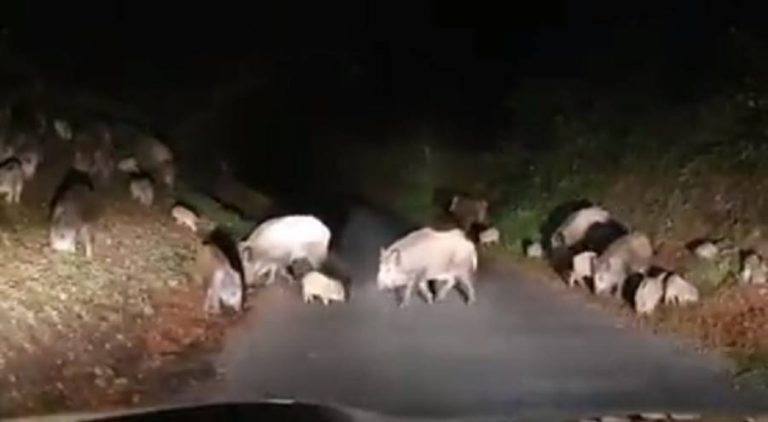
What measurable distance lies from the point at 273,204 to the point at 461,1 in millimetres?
294

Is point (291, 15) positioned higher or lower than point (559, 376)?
higher

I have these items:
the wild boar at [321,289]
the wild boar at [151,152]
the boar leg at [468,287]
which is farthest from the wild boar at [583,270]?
the wild boar at [151,152]

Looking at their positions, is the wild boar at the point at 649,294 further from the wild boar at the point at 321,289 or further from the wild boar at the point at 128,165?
the wild boar at the point at 128,165

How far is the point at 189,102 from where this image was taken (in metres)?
2.15

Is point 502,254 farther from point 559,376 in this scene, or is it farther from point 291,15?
point 291,15

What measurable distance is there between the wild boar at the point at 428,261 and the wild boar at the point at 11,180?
394mm

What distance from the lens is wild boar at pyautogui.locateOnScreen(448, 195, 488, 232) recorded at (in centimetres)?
217

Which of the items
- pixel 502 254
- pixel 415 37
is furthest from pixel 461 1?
pixel 502 254

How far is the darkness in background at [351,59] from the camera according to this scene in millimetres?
2113

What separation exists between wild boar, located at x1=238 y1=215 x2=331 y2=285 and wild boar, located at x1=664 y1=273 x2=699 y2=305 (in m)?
0.37

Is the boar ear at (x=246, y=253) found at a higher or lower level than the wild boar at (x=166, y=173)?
lower

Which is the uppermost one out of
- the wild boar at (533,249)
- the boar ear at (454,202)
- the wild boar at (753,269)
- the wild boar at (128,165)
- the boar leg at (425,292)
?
the wild boar at (128,165)

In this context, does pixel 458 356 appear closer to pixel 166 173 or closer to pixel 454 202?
pixel 454 202

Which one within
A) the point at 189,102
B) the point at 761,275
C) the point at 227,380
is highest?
the point at 189,102
